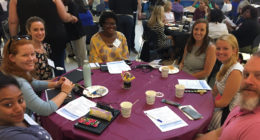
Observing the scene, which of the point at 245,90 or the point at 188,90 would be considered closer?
the point at 245,90

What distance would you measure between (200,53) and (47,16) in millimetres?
2015

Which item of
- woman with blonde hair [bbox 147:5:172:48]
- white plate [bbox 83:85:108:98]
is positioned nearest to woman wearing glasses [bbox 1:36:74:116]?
white plate [bbox 83:85:108:98]

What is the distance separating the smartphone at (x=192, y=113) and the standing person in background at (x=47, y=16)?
78.2 inches

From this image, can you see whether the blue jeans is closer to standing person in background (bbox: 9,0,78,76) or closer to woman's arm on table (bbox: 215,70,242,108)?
standing person in background (bbox: 9,0,78,76)

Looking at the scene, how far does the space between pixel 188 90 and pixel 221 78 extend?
15.1 inches

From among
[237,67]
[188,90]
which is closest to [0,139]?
[188,90]

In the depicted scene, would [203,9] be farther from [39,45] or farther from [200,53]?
[39,45]

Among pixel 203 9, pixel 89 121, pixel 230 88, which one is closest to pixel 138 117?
pixel 89 121

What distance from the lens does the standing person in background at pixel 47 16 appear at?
2494 mm

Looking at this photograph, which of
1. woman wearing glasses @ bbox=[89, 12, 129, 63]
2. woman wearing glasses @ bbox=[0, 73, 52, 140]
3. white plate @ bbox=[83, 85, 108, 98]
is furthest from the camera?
woman wearing glasses @ bbox=[89, 12, 129, 63]

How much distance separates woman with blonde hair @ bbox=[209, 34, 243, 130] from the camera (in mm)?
1743

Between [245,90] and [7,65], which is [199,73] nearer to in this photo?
[245,90]

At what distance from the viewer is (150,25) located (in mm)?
3852

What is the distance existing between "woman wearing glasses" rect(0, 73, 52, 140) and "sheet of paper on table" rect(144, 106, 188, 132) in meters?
0.73
